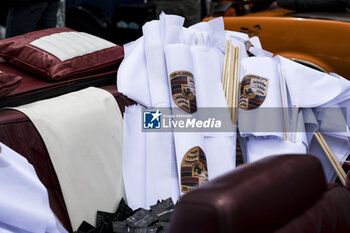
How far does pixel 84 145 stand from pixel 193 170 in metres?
0.43

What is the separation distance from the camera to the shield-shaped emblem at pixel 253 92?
186 centimetres

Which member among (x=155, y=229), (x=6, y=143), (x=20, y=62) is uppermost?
(x=20, y=62)

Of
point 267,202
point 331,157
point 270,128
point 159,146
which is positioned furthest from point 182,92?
point 267,202

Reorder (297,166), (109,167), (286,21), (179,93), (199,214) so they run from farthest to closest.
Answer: (286,21)
(179,93)
(109,167)
(297,166)
(199,214)

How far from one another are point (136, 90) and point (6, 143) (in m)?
0.62

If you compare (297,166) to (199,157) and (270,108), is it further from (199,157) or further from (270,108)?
(270,108)

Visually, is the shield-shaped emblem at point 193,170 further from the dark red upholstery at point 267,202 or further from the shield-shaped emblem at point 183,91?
the dark red upholstery at point 267,202

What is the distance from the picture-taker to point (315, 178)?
841 millimetres

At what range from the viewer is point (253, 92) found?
1871mm

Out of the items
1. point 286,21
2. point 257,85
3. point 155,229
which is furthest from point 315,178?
point 286,21

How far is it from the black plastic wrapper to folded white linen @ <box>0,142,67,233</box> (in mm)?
168

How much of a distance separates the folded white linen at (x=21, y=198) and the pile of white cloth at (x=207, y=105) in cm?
43

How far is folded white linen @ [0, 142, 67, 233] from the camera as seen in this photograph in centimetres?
128

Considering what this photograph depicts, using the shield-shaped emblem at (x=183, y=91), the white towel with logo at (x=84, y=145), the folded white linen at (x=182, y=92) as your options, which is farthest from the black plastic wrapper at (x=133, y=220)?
the shield-shaped emblem at (x=183, y=91)
